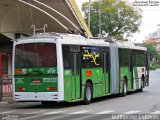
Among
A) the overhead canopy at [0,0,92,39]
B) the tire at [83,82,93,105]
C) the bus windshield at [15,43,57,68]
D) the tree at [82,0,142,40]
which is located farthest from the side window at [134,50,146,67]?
the tree at [82,0,142,40]

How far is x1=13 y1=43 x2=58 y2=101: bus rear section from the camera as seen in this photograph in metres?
18.6

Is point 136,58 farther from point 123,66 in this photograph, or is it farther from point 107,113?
point 107,113

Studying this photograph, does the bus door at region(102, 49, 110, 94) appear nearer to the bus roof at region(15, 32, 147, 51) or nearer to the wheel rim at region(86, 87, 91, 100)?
the bus roof at region(15, 32, 147, 51)

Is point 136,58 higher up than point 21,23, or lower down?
lower down

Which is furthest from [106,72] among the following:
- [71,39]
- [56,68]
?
[56,68]

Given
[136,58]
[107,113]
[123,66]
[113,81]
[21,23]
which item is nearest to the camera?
[107,113]

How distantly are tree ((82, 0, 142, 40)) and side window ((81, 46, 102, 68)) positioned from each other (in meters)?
70.8

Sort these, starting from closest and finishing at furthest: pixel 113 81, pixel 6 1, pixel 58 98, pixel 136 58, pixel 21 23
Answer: pixel 58 98, pixel 113 81, pixel 136 58, pixel 6 1, pixel 21 23

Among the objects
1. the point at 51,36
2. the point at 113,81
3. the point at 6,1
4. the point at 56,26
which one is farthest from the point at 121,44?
the point at 56,26

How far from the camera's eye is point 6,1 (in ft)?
120

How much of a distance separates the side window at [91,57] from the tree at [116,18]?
70768mm

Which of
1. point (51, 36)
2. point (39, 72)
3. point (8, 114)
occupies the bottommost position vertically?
point (8, 114)

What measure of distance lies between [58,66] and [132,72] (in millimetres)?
10194

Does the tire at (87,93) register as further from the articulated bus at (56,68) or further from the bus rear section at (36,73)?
the bus rear section at (36,73)
